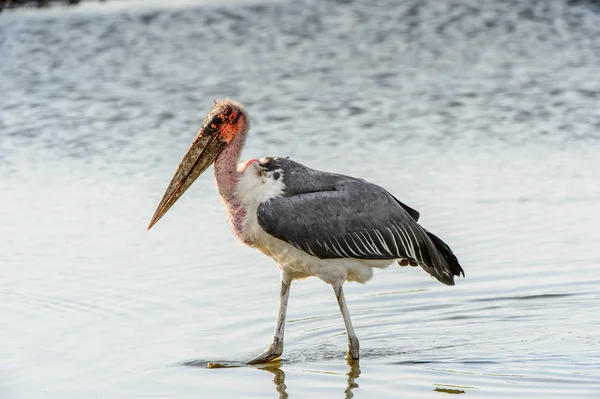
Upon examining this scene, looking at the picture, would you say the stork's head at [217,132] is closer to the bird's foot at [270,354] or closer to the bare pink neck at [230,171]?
the bare pink neck at [230,171]

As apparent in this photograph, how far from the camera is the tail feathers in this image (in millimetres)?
8000

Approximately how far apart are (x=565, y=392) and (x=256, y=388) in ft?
5.62

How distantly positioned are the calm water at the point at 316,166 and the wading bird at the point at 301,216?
52 centimetres

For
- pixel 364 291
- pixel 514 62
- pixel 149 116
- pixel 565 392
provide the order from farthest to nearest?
pixel 514 62 < pixel 149 116 < pixel 364 291 < pixel 565 392

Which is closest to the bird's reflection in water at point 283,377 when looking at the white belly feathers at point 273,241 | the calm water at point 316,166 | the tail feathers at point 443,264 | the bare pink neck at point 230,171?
the calm water at point 316,166

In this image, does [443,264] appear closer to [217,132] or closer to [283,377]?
[283,377]

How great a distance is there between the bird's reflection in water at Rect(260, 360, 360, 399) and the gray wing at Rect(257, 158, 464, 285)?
667 millimetres

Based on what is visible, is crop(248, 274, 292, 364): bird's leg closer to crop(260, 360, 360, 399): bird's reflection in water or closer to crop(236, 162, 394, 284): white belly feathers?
crop(260, 360, 360, 399): bird's reflection in water

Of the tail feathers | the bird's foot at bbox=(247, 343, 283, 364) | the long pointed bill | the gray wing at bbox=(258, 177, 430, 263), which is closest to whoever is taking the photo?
the gray wing at bbox=(258, 177, 430, 263)

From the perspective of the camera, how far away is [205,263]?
9.61 meters

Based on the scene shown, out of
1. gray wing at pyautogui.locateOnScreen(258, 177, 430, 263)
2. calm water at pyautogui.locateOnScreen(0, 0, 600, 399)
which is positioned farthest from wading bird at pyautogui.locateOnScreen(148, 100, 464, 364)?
calm water at pyautogui.locateOnScreen(0, 0, 600, 399)

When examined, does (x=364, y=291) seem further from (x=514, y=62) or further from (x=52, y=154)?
(x=514, y=62)

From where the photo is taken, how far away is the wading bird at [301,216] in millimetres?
7586

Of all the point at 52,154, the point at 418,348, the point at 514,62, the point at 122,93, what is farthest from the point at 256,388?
the point at 514,62
